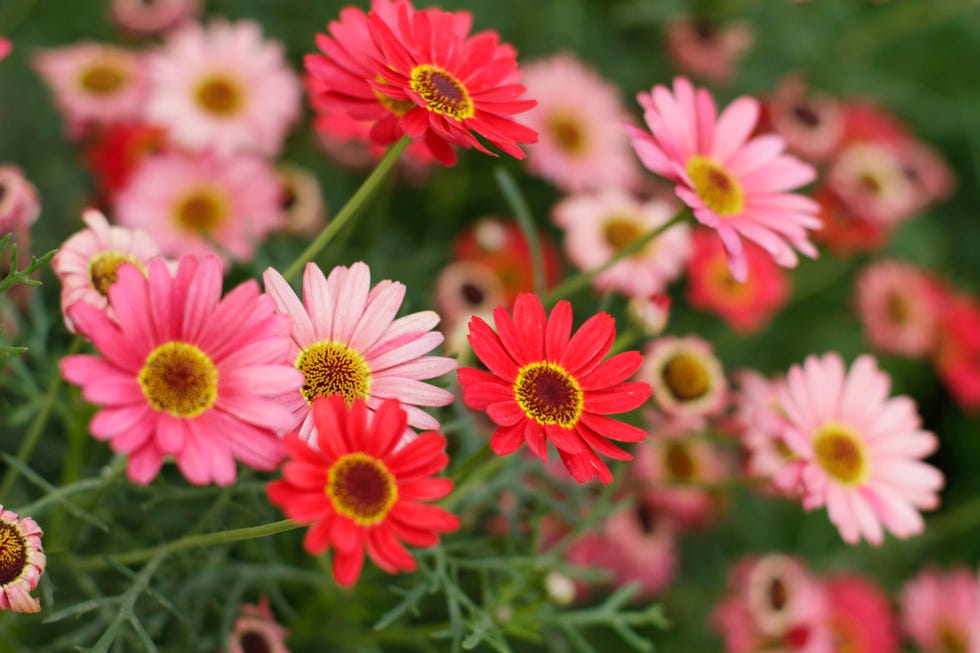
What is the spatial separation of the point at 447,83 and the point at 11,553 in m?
0.67

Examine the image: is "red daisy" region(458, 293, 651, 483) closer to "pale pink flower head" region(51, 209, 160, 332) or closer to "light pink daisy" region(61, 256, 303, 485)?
"light pink daisy" region(61, 256, 303, 485)

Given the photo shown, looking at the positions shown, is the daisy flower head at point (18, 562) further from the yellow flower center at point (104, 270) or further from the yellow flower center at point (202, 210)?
the yellow flower center at point (202, 210)

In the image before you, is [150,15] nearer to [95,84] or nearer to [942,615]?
[95,84]

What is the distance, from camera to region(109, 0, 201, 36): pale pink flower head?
2.04 m

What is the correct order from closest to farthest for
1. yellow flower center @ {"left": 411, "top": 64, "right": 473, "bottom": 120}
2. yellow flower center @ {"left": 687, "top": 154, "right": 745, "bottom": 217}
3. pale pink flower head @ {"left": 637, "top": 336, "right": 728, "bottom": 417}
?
1. yellow flower center @ {"left": 411, "top": 64, "right": 473, "bottom": 120}
2. yellow flower center @ {"left": 687, "top": 154, "right": 745, "bottom": 217}
3. pale pink flower head @ {"left": 637, "top": 336, "right": 728, "bottom": 417}

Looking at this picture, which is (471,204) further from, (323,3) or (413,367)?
(413,367)

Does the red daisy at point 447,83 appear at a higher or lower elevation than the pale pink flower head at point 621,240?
lower

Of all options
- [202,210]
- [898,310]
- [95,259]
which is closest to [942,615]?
[898,310]

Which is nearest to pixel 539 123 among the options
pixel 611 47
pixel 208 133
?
pixel 611 47

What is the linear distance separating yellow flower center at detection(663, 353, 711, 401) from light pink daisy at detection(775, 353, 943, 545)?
0.23 metres

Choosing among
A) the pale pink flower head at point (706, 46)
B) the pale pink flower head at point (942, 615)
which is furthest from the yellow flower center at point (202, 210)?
the pale pink flower head at point (942, 615)

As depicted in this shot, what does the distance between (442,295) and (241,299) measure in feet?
3.11

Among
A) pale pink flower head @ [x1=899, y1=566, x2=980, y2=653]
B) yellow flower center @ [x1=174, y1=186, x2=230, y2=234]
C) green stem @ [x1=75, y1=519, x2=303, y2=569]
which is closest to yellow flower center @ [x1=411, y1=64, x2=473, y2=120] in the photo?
green stem @ [x1=75, y1=519, x2=303, y2=569]

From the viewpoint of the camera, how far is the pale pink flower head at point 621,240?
1.82 meters
